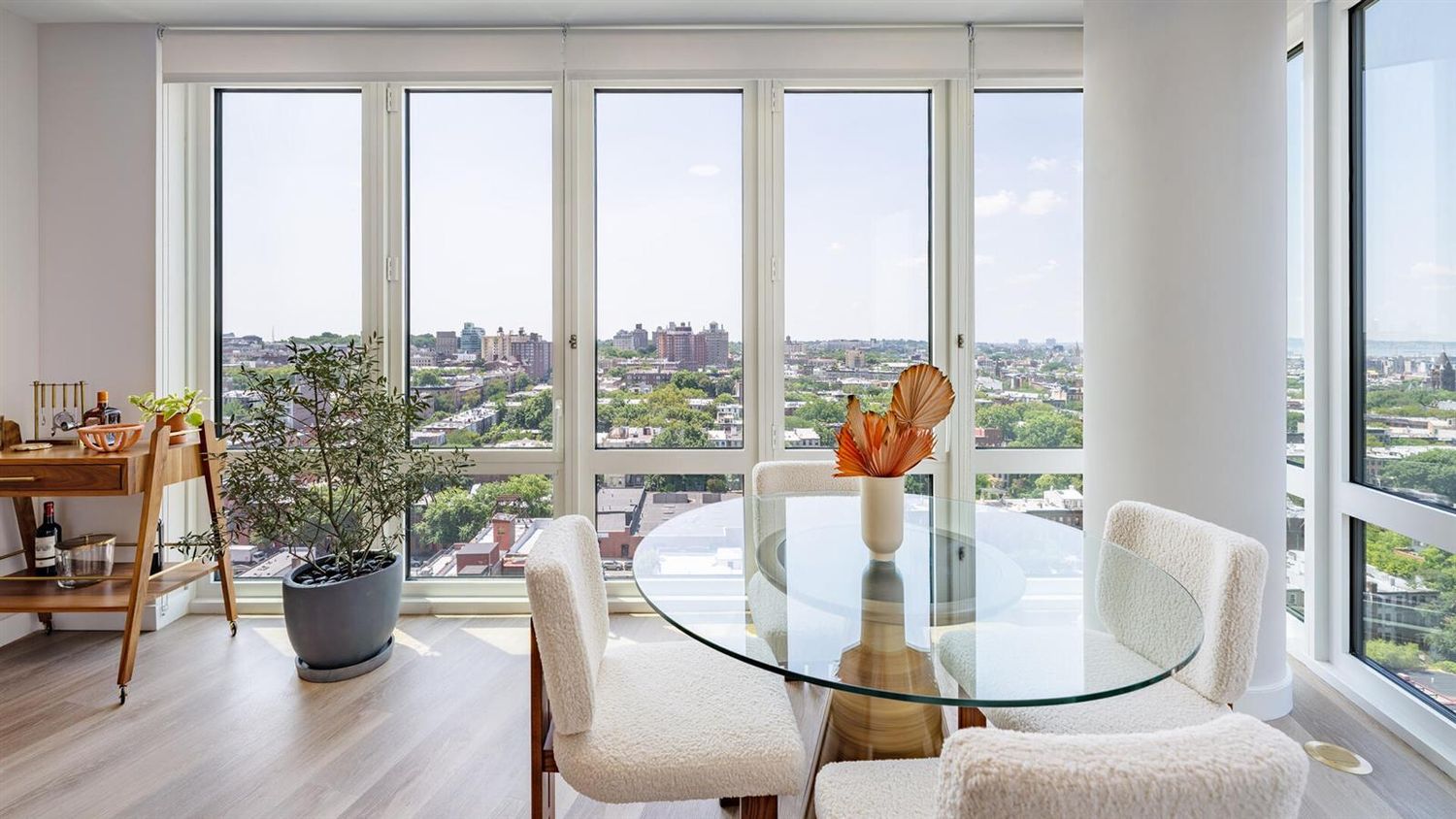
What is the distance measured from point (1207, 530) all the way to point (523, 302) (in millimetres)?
2806

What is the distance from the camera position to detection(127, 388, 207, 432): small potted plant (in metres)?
2.70

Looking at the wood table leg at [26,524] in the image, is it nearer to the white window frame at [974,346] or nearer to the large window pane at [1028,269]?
the white window frame at [974,346]

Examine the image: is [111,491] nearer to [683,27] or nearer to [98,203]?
[98,203]

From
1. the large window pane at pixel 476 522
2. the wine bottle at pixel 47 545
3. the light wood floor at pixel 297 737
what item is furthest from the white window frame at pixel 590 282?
the light wood floor at pixel 297 737

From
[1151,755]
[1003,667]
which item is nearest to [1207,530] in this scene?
[1003,667]

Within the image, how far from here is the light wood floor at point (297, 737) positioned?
1.85 metres

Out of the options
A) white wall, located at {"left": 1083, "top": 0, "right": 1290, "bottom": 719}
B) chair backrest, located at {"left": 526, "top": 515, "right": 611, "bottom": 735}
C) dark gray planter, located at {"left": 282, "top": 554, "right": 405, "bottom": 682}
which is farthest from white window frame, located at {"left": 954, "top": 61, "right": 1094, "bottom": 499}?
dark gray planter, located at {"left": 282, "top": 554, "right": 405, "bottom": 682}

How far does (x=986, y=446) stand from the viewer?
10.4 ft

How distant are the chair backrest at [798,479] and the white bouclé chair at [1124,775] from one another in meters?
1.80

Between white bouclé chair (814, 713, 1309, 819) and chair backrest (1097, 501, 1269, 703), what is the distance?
2.15ft

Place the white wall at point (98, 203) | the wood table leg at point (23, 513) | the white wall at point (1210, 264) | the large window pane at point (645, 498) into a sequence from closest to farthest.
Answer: the white wall at point (1210, 264) → the wood table leg at point (23, 513) → the white wall at point (98, 203) → the large window pane at point (645, 498)

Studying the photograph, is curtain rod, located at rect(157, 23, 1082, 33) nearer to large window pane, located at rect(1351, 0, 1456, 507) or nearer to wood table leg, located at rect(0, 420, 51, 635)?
large window pane, located at rect(1351, 0, 1456, 507)

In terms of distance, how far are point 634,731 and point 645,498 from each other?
1916 mm

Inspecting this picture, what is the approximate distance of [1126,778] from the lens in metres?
0.63
